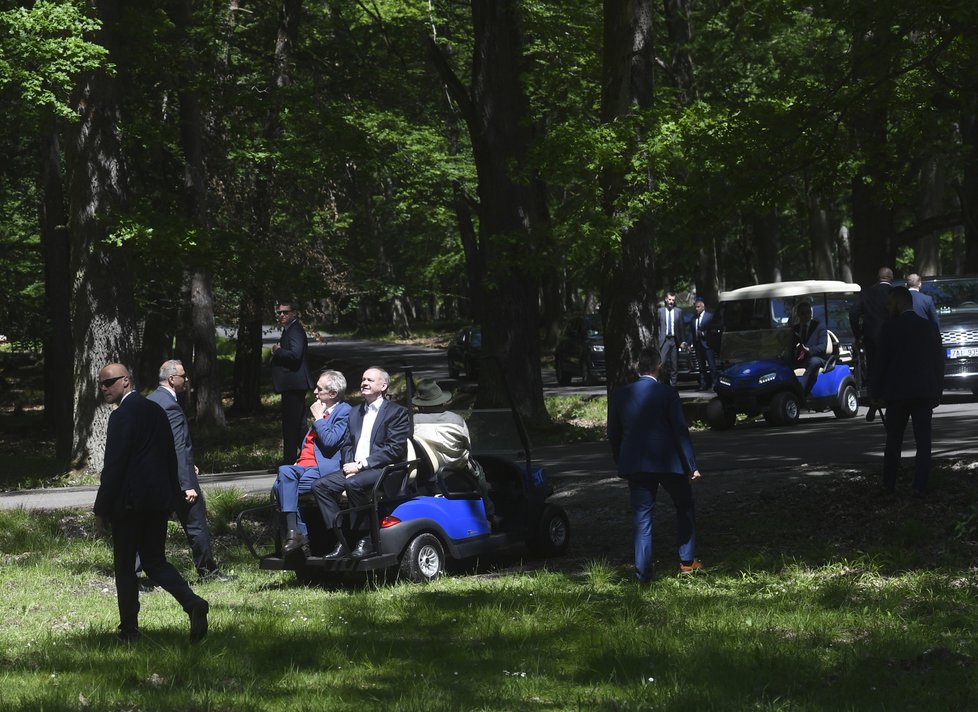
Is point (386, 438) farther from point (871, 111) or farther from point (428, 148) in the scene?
point (428, 148)

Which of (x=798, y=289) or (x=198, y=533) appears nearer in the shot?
(x=198, y=533)

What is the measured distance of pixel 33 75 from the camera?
16219 mm

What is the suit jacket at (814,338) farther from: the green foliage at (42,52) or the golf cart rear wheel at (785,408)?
the green foliage at (42,52)

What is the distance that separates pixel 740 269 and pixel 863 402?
147ft

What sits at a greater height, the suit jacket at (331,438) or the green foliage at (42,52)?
the green foliage at (42,52)

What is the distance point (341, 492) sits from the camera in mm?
10461

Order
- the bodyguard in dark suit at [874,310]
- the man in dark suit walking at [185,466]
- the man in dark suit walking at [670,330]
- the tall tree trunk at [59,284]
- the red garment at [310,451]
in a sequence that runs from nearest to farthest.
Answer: the man in dark suit walking at [185,466] → the red garment at [310,451] → the bodyguard in dark suit at [874,310] → the man in dark suit walking at [670,330] → the tall tree trunk at [59,284]

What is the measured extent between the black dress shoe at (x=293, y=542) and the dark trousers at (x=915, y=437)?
5.44 meters

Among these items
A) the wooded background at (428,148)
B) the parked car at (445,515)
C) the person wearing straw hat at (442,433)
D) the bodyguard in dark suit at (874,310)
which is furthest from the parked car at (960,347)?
the person wearing straw hat at (442,433)

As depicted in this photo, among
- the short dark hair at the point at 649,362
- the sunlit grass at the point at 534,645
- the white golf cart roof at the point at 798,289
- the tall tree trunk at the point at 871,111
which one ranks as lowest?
the sunlit grass at the point at 534,645

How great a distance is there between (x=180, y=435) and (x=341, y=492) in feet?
5.27

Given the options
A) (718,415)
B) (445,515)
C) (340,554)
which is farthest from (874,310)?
(340,554)

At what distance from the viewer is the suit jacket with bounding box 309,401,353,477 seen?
35.5 feet

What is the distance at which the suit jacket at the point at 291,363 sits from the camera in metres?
14.6
